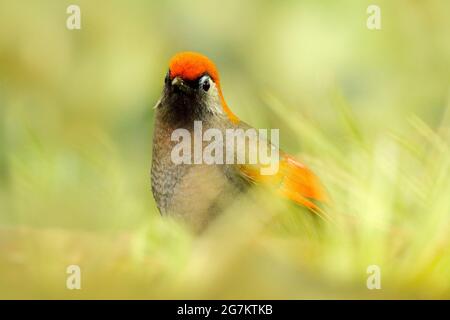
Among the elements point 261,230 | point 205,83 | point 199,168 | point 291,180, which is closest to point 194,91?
point 205,83

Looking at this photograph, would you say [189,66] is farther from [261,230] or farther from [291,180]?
[261,230]

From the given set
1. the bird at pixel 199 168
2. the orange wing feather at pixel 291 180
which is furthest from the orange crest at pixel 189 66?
the orange wing feather at pixel 291 180

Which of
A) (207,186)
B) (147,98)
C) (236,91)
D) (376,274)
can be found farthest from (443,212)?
(147,98)

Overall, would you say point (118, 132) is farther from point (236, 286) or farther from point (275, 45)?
point (236, 286)

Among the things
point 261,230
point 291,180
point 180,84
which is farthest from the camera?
point 180,84

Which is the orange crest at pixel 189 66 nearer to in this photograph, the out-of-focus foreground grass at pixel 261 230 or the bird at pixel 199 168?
the bird at pixel 199 168

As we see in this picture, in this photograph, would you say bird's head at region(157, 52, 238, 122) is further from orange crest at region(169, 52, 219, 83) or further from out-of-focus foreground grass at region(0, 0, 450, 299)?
out-of-focus foreground grass at region(0, 0, 450, 299)

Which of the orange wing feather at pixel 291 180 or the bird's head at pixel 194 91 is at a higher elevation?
the bird's head at pixel 194 91
